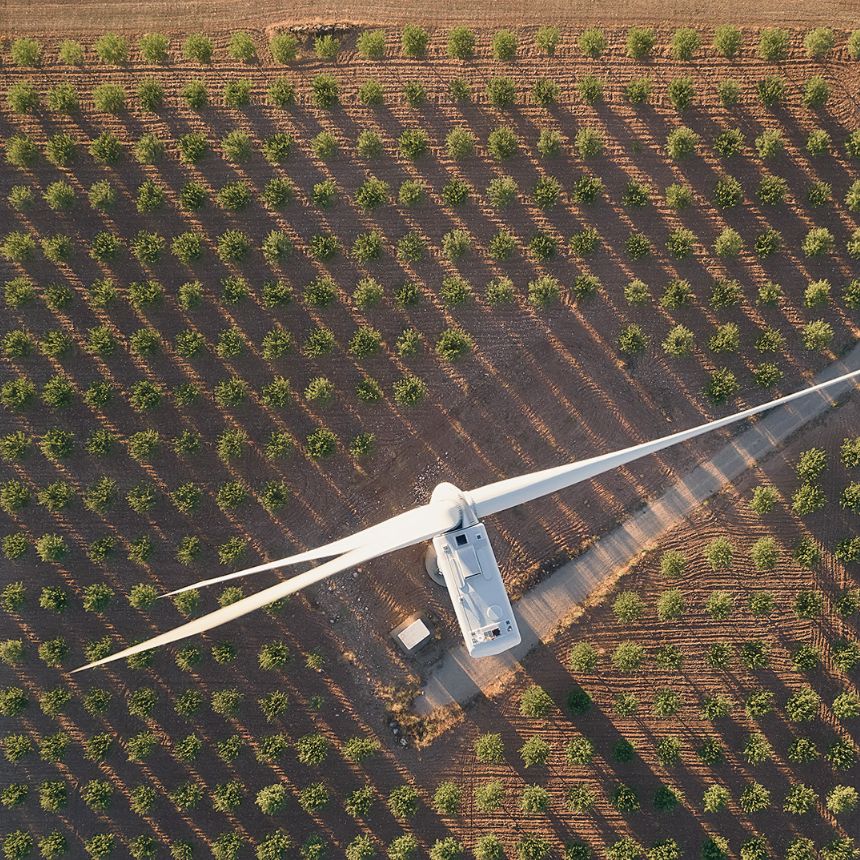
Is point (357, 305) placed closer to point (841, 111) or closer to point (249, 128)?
point (249, 128)

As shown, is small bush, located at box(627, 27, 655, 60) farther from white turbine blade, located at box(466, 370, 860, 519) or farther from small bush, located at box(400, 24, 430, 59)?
white turbine blade, located at box(466, 370, 860, 519)

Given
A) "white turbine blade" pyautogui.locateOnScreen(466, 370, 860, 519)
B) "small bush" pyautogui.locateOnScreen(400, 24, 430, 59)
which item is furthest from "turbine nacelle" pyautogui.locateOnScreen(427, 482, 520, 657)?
"small bush" pyautogui.locateOnScreen(400, 24, 430, 59)

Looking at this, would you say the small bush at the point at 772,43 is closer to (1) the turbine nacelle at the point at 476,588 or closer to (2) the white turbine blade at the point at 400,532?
(1) the turbine nacelle at the point at 476,588

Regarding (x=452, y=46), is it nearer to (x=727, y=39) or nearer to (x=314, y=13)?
(x=314, y=13)

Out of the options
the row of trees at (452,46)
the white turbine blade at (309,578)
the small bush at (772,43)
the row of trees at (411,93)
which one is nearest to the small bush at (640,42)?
the row of trees at (452,46)

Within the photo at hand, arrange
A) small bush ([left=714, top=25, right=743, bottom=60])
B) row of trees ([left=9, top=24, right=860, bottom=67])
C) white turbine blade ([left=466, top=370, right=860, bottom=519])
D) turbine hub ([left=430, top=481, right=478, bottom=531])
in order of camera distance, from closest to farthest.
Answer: white turbine blade ([left=466, top=370, right=860, bottom=519]) → turbine hub ([left=430, top=481, right=478, bottom=531]) → row of trees ([left=9, top=24, right=860, bottom=67]) → small bush ([left=714, top=25, right=743, bottom=60])
